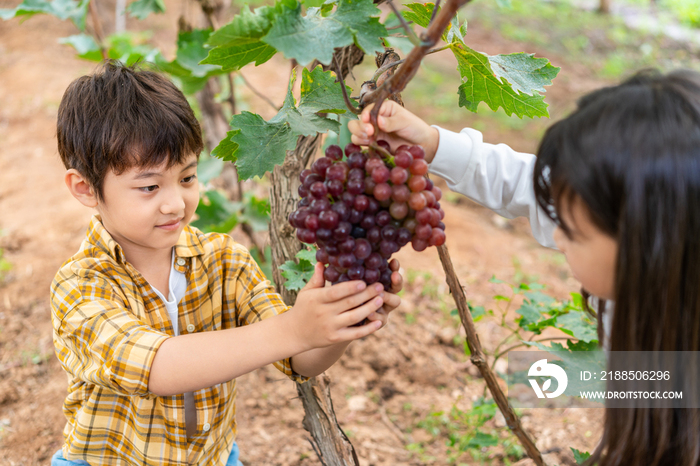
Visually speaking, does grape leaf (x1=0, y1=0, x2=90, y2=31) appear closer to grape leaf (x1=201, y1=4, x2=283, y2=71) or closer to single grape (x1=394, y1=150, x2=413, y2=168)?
grape leaf (x1=201, y1=4, x2=283, y2=71)

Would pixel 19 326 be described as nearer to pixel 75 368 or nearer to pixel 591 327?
pixel 75 368

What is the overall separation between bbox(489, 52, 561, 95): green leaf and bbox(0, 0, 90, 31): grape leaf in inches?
83.5

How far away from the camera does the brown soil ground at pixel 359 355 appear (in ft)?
7.23

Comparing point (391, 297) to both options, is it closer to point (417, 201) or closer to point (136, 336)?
Result: point (417, 201)

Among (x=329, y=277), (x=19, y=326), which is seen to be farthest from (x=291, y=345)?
(x=19, y=326)

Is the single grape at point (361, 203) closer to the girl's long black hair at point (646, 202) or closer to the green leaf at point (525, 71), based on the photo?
the girl's long black hair at point (646, 202)

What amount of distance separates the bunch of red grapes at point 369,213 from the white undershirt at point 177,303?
70 cm

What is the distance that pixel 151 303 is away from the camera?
1.43 m

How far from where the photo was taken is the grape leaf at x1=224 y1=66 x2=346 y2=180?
1.13 meters

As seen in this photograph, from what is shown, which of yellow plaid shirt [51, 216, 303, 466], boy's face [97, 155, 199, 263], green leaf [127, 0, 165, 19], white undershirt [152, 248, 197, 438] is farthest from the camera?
green leaf [127, 0, 165, 19]

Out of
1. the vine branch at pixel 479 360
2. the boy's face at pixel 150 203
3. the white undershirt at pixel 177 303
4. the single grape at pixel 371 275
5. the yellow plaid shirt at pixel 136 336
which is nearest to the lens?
the single grape at pixel 371 275

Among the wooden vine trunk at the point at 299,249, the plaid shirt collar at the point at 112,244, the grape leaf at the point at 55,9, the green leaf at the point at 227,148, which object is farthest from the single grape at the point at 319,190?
the grape leaf at the point at 55,9

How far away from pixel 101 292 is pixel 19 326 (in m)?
1.94

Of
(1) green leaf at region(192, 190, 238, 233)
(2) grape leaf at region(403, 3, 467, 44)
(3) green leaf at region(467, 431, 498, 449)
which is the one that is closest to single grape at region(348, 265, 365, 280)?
(2) grape leaf at region(403, 3, 467, 44)
